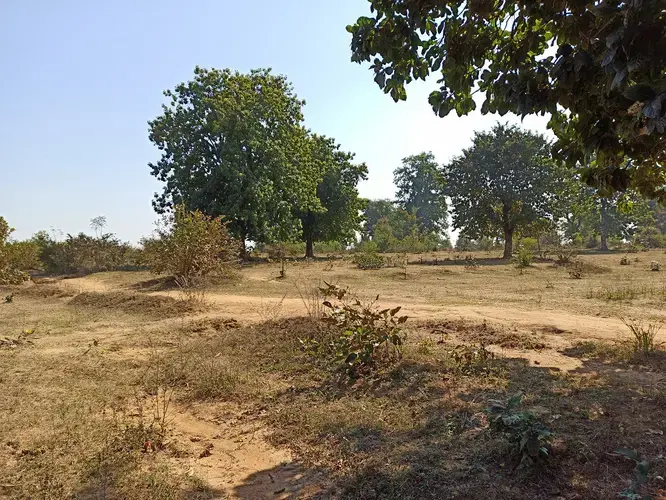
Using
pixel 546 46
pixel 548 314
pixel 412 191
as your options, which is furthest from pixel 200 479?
pixel 412 191

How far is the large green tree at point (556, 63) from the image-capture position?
2.31m

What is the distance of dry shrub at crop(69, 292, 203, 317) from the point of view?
407 inches

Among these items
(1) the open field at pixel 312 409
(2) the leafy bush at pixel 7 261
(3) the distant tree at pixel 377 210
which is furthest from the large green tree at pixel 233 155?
(3) the distant tree at pixel 377 210

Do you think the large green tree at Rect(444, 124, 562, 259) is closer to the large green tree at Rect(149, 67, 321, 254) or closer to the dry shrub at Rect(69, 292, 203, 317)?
the large green tree at Rect(149, 67, 321, 254)

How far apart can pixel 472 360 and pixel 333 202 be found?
28.8 metres

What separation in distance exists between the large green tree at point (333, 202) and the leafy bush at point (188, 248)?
1761 cm

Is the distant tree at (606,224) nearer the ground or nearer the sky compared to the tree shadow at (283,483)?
nearer the sky

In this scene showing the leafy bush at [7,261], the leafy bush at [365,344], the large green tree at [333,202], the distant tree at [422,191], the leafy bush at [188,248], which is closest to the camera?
the leafy bush at [365,344]

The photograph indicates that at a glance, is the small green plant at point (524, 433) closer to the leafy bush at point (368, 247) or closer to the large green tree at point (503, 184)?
the leafy bush at point (368, 247)

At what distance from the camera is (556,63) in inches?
122

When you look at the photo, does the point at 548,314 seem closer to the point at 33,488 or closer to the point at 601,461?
the point at 601,461

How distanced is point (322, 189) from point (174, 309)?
24.5m

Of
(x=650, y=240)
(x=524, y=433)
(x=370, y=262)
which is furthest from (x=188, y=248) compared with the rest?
(x=650, y=240)

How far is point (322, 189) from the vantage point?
112 feet
